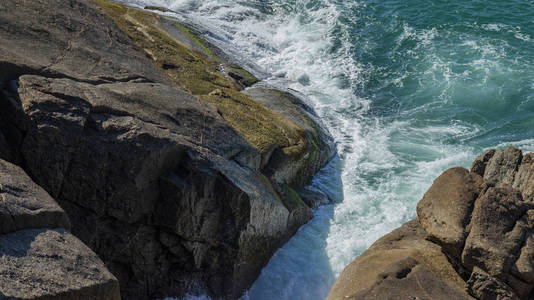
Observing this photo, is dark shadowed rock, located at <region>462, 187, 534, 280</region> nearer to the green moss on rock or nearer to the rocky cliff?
the rocky cliff

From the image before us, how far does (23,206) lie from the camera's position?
6.50 meters

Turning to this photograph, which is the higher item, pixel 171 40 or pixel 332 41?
pixel 171 40

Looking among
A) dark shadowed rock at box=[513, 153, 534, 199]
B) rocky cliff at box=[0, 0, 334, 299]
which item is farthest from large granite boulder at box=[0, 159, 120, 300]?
dark shadowed rock at box=[513, 153, 534, 199]

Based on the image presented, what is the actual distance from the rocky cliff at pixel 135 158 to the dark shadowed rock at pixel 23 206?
0.06m

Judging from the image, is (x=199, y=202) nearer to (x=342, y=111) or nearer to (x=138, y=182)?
(x=138, y=182)

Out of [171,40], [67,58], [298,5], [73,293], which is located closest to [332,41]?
[298,5]

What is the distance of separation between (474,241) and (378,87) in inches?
574

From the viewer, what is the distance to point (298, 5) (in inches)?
1204

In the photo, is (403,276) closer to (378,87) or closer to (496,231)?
(496,231)

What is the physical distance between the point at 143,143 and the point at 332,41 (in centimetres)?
1873

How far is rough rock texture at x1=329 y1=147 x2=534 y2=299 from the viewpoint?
8195 millimetres

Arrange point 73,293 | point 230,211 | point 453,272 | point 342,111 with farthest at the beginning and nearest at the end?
point 342,111
point 230,211
point 453,272
point 73,293

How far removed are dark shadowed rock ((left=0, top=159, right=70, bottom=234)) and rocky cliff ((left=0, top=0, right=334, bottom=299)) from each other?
6 cm

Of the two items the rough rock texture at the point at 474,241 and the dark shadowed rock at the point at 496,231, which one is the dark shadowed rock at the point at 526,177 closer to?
the rough rock texture at the point at 474,241
